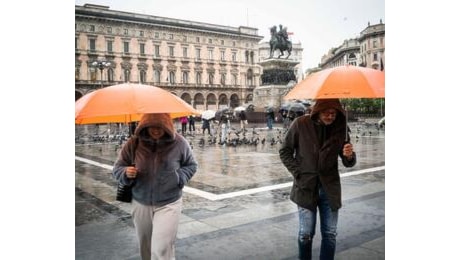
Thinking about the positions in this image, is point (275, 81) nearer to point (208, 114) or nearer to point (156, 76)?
point (208, 114)

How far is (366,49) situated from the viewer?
4922 millimetres

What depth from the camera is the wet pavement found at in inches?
131

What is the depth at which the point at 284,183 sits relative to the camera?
606 centimetres

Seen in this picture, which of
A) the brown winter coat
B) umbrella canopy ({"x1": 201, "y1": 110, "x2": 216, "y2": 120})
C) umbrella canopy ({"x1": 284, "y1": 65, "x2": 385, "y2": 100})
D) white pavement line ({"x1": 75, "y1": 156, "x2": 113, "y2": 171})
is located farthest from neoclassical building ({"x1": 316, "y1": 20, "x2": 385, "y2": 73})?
umbrella canopy ({"x1": 201, "y1": 110, "x2": 216, "y2": 120})

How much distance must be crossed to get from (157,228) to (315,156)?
107cm

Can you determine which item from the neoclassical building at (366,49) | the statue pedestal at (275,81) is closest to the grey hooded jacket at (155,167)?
the neoclassical building at (366,49)

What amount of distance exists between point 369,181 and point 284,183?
1.14 m

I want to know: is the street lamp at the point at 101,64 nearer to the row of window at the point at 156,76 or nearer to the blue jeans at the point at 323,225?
the row of window at the point at 156,76

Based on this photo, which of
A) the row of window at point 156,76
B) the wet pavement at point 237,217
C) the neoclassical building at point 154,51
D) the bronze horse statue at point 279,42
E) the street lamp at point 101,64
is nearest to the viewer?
the wet pavement at point 237,217

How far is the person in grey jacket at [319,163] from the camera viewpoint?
2.75 m

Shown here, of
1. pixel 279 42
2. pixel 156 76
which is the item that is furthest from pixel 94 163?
pixel 279 42

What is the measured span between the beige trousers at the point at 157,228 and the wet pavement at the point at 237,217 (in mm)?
631
